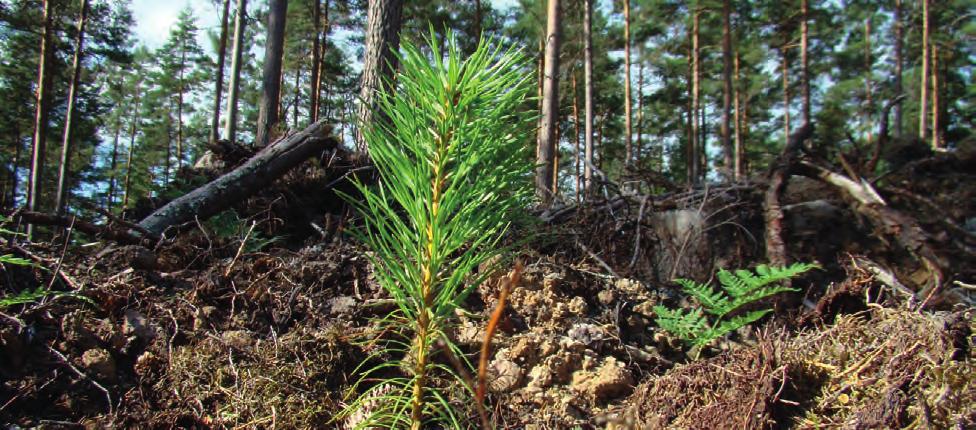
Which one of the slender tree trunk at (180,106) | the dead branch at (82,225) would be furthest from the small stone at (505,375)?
the slender tree trunk at (180,106)

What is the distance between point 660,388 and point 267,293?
1523 mm

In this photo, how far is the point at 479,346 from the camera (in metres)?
1.69

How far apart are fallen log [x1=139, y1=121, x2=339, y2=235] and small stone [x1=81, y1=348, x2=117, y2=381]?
1.00 meters

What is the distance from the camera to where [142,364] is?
152 centimetres

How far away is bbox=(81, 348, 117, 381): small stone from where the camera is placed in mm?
1470

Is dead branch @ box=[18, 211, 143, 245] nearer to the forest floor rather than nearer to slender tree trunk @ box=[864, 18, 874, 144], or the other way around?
the forest floor

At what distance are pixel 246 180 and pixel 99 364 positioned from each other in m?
1.51

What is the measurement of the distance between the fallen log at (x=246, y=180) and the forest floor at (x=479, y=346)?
0.37 m

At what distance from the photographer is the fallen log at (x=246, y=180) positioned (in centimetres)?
249

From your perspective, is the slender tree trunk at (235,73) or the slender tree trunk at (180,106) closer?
the slender tree trunk at (235,73)

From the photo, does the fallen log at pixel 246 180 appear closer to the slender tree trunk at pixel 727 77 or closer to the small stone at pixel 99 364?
the small stone at pixel 99 364

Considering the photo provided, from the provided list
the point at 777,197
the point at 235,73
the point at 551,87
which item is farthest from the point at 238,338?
the point at 235,73

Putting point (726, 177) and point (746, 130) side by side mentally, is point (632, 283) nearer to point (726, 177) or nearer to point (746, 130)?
point (726, 177)

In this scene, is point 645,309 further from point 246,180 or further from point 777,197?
point 246,180
